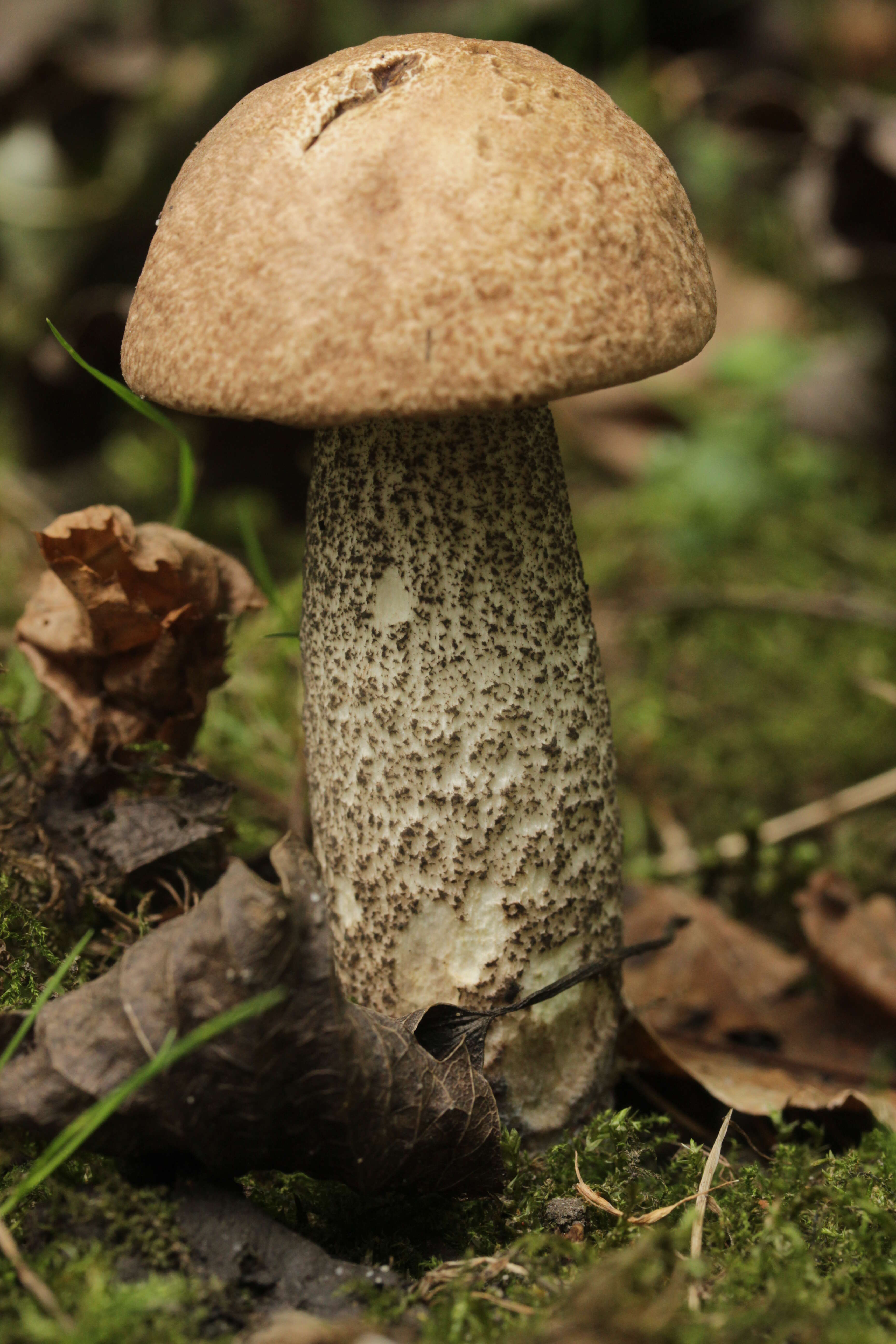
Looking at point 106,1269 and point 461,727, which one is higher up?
point 461,727

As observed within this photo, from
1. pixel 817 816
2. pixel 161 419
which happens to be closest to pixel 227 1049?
pixel 161 419

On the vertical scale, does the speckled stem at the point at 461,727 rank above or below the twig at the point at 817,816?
above

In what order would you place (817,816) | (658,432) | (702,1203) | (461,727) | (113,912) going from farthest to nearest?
(658,432) < (817,816) < (113,912) < (461,727) < (702,1203)

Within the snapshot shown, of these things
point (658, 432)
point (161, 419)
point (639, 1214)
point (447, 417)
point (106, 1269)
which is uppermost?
point (447, 417)

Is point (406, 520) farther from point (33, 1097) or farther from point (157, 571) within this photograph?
point (33, 1097)

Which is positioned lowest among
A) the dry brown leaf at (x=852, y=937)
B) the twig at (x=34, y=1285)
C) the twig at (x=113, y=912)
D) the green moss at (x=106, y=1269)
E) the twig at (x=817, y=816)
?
the twig at (x=817, y=816)

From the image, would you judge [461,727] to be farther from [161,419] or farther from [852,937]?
[852,937]

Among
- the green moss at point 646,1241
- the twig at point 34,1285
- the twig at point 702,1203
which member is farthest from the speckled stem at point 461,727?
the twig at point 34,1285

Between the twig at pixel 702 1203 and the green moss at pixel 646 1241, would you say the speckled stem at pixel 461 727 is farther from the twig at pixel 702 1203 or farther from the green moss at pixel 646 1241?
the twig at pixel 702 1203
